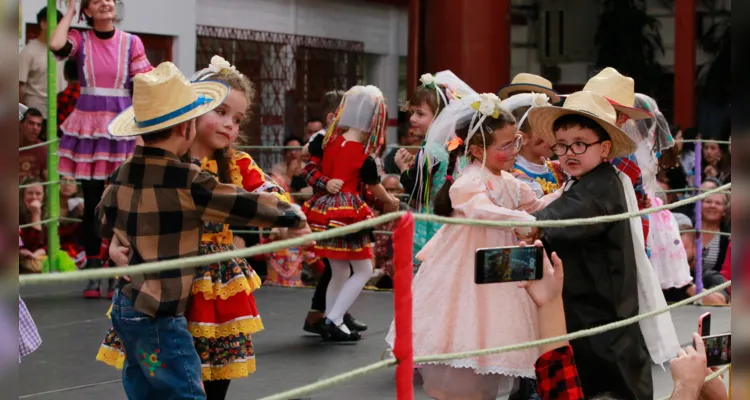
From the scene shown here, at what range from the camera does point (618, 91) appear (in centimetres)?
460

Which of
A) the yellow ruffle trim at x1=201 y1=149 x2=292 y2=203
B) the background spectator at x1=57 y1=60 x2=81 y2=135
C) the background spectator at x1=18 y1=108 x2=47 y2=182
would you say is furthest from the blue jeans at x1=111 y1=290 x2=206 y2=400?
the background spectator at x1=18 y1=108 x2=47 y2=182

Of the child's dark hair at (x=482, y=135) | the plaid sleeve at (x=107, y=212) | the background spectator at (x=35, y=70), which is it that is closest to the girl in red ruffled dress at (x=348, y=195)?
the child's dark hair at (x=482, y=135)

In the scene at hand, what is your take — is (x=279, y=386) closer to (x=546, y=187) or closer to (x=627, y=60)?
(x=546, y=187)

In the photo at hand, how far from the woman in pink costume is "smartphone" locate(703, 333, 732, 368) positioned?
3.88 m

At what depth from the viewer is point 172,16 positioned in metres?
10.4

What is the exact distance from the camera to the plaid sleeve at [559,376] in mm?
2967

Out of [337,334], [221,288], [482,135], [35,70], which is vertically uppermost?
[35,70]

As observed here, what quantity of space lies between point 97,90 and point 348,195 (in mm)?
1511

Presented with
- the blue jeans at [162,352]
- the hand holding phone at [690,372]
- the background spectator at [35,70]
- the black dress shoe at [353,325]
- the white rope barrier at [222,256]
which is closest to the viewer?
the white rope barrier at [222,256]

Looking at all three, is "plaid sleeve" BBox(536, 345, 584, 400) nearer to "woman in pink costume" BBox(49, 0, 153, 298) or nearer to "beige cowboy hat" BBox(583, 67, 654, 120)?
"beige cowboy hat" BBox(583, 67, 654, 120)

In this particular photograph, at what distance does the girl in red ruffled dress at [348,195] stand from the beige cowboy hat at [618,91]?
130 cm

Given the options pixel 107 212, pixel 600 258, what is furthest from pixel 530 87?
pixel 107 212

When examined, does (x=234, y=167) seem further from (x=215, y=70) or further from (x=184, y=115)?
(x=184, y=115)

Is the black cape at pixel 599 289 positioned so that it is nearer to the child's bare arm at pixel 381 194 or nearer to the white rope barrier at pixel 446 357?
the white rope barrier at pixel 446 357
